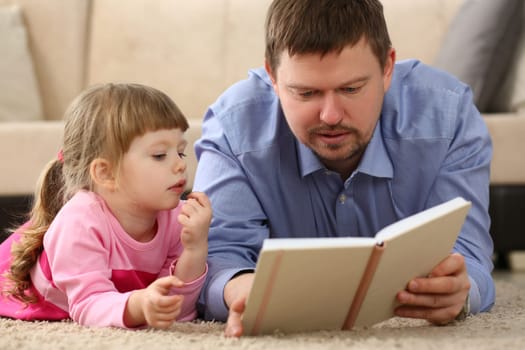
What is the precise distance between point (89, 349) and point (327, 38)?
2.16ft

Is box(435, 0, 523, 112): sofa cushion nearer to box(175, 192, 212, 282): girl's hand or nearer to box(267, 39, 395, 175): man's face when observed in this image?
box(267, 39, 395, 175): man's face

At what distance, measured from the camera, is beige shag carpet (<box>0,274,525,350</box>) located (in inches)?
46.8

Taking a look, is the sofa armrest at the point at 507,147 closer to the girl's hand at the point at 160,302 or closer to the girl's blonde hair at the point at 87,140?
the girl's blonde hair at the point at 87,140

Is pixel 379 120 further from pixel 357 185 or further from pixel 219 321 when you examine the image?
pixel 219 321

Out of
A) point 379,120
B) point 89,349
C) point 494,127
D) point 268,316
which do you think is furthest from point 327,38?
point 494,127

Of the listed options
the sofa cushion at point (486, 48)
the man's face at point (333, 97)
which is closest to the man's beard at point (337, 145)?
the man's face at point (333, 97)

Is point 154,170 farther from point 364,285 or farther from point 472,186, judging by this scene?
point 472,186

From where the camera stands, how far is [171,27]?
123 inches

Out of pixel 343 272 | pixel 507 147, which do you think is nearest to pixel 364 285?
pixel 343 272

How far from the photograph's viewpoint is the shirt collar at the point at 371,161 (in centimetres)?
166

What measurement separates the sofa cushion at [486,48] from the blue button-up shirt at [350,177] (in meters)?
0.98

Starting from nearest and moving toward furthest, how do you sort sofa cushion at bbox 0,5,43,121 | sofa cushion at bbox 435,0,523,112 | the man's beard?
the man's beard < sofa cushion at bbox 435,0,523,112 < sofa cushion at bbox 0,5,43,121

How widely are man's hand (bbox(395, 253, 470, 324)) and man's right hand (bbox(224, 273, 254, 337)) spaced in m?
0.25

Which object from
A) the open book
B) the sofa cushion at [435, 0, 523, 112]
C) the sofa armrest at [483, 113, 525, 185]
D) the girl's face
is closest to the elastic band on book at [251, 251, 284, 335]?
the open book
